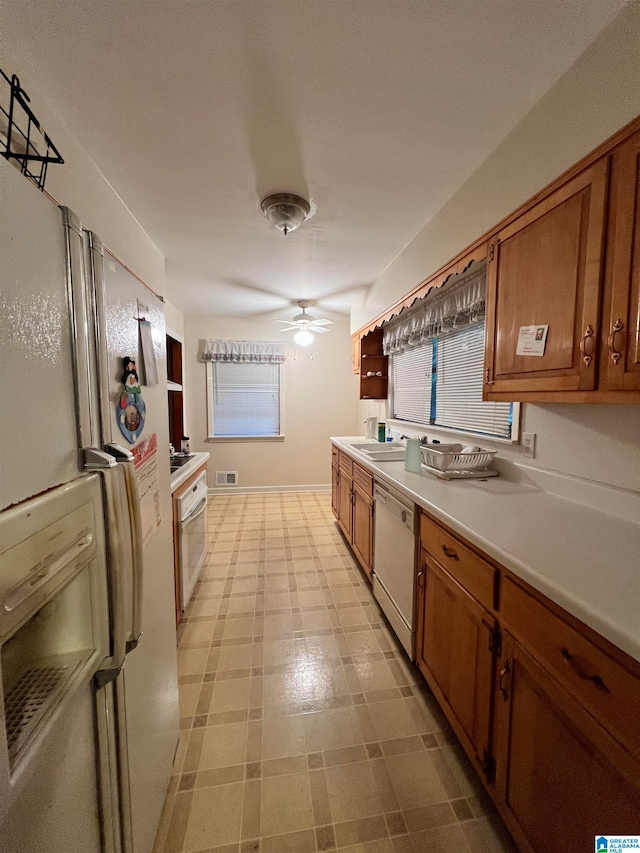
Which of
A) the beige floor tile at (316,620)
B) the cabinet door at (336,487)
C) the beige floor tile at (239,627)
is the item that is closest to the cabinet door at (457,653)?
→ the beige floor tile at (316,620)

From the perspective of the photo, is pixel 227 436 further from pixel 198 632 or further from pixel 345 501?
pixel 198 632

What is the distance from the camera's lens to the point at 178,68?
3.63ft

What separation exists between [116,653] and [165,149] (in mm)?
1867

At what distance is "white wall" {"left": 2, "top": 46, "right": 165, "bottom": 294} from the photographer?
3.21ft

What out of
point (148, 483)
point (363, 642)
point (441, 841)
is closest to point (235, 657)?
point (363, 642)

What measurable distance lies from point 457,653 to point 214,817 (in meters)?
1.01

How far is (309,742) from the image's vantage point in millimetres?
1398

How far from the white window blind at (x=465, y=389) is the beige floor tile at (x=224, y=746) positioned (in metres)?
1.94

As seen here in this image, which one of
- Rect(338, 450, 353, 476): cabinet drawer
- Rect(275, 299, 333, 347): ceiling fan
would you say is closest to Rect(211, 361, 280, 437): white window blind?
Rect(275, 299, 333, 347): ceiling fan

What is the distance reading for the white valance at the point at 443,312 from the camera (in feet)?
6.57

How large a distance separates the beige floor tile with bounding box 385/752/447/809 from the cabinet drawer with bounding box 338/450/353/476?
1858 millimetres

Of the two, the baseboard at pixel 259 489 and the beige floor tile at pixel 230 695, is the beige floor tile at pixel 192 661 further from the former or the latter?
the baseboard at pixel 259 489

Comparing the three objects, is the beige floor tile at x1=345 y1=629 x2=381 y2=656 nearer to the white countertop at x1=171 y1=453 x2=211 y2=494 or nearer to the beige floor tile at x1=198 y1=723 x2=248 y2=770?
the beige floor tile at x1=198 y1=723 x2=248 y2=770

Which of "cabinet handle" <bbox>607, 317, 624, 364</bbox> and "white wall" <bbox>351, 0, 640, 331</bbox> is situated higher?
"white wall" <bbox>351, 0, 640, 331</bbox>
